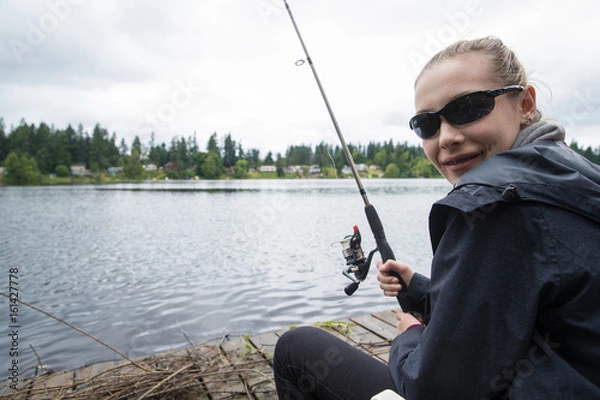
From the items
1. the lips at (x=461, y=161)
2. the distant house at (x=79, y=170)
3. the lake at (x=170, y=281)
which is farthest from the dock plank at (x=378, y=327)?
the distant house at (x=79, y=170)

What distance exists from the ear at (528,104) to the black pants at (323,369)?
1.07 meters

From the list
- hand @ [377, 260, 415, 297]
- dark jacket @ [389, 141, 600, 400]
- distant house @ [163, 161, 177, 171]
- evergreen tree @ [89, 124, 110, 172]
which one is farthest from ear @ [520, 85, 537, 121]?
evergreen tree @ [89, 124, 110, 172]

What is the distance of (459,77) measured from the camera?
1.25m

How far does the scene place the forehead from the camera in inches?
48.6

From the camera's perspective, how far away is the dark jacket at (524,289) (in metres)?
0.81

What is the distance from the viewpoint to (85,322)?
5980 millimetres

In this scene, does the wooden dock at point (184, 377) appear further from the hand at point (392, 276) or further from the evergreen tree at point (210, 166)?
the evergreen tree at point (210, 166)

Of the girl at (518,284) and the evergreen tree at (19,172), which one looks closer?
the girl at (518,284)

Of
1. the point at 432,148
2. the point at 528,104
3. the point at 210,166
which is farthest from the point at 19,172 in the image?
the point at 528,104

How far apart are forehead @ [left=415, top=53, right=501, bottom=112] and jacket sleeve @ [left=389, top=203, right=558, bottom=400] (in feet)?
1.74

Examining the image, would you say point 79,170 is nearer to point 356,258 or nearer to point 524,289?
point 356,258

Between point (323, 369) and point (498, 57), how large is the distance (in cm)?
134

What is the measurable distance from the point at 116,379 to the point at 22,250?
33.7 ft

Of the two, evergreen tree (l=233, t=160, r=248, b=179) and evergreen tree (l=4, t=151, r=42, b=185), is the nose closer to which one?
evergreen tree (l=4, t=151, r=42, b=185)
